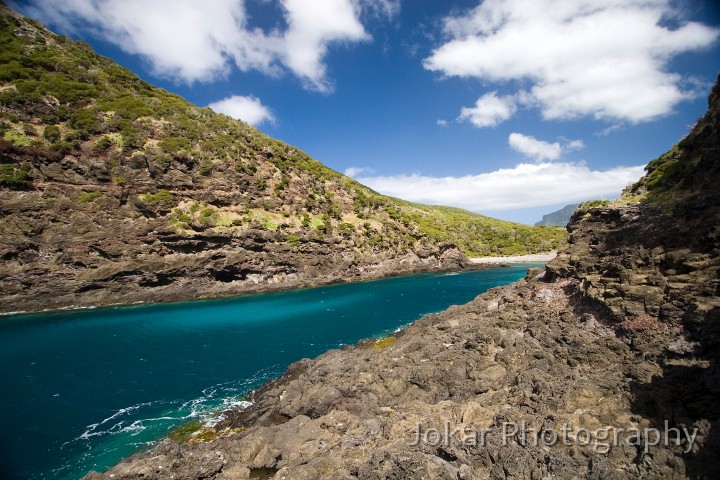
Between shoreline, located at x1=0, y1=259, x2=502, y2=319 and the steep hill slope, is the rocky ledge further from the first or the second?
the steep hill slope

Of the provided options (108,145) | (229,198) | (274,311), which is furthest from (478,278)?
(108,145)

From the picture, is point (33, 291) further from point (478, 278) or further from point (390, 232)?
point (478, 278)

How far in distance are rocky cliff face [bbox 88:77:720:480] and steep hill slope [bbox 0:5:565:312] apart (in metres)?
46.9

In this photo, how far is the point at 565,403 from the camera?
11945 mm

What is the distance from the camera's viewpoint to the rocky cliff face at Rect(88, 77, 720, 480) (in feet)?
31.7

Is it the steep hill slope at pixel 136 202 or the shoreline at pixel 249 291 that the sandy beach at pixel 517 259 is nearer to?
the shoreline at pixel 249 291

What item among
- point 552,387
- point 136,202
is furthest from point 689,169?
point 136,202

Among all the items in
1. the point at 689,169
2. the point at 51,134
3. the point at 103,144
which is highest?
the point at 51,134

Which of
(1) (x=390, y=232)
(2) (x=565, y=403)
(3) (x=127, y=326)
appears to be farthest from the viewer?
(1) (x=390, y=232)

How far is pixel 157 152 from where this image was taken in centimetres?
6706

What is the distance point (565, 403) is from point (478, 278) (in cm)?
6532

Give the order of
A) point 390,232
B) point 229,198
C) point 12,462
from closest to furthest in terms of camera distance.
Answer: point 12,462 < point 229,198 < point 390,232

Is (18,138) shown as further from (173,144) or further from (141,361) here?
(141,361)

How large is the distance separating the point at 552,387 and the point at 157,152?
7512 centimetres
